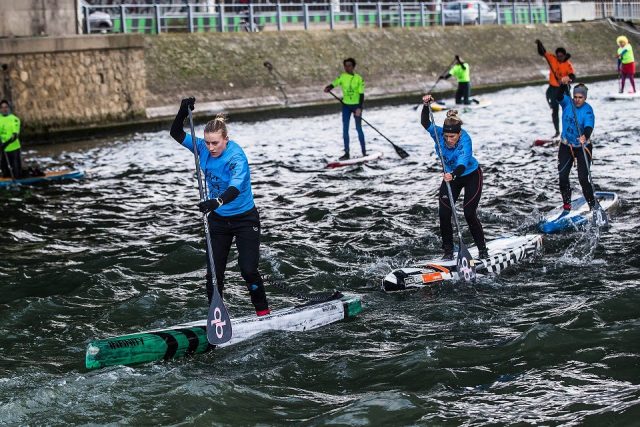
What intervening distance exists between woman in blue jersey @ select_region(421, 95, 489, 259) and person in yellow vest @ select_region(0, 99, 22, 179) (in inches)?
417

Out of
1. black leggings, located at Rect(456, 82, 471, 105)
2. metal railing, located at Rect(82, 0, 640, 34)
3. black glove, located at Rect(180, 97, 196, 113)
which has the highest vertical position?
metal railing, located at Rect(82, 0, 640, 34)

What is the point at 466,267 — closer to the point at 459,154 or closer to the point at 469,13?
the point at 459,154

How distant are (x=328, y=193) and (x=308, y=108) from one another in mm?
16900

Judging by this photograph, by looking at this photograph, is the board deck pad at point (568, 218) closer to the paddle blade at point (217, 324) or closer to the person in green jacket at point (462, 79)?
the paddle blade at point (217, 324)

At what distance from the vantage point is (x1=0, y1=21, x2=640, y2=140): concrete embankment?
93.9 ft

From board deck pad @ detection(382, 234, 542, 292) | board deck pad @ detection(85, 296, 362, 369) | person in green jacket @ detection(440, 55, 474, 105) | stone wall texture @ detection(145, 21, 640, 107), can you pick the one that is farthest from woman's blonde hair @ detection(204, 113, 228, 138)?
stone wall texture @ detection(145, 21, 640, 107)

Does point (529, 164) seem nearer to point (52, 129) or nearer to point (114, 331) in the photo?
point (114, 331)

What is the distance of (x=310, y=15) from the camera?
131 ft

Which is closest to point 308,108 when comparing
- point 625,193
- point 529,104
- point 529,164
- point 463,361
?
point 529,104

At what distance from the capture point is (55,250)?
46.7ft

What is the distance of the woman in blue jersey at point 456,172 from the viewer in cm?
1112

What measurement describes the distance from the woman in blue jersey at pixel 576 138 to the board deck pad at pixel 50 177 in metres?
10.7

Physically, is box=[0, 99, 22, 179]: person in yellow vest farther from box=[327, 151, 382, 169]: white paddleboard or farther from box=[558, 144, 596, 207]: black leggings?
box=[558, 144, 596, 207]: black leggings

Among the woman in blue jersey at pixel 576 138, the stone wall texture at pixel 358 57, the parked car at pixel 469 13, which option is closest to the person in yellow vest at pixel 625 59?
the stone wall texture at pixel 358 57
